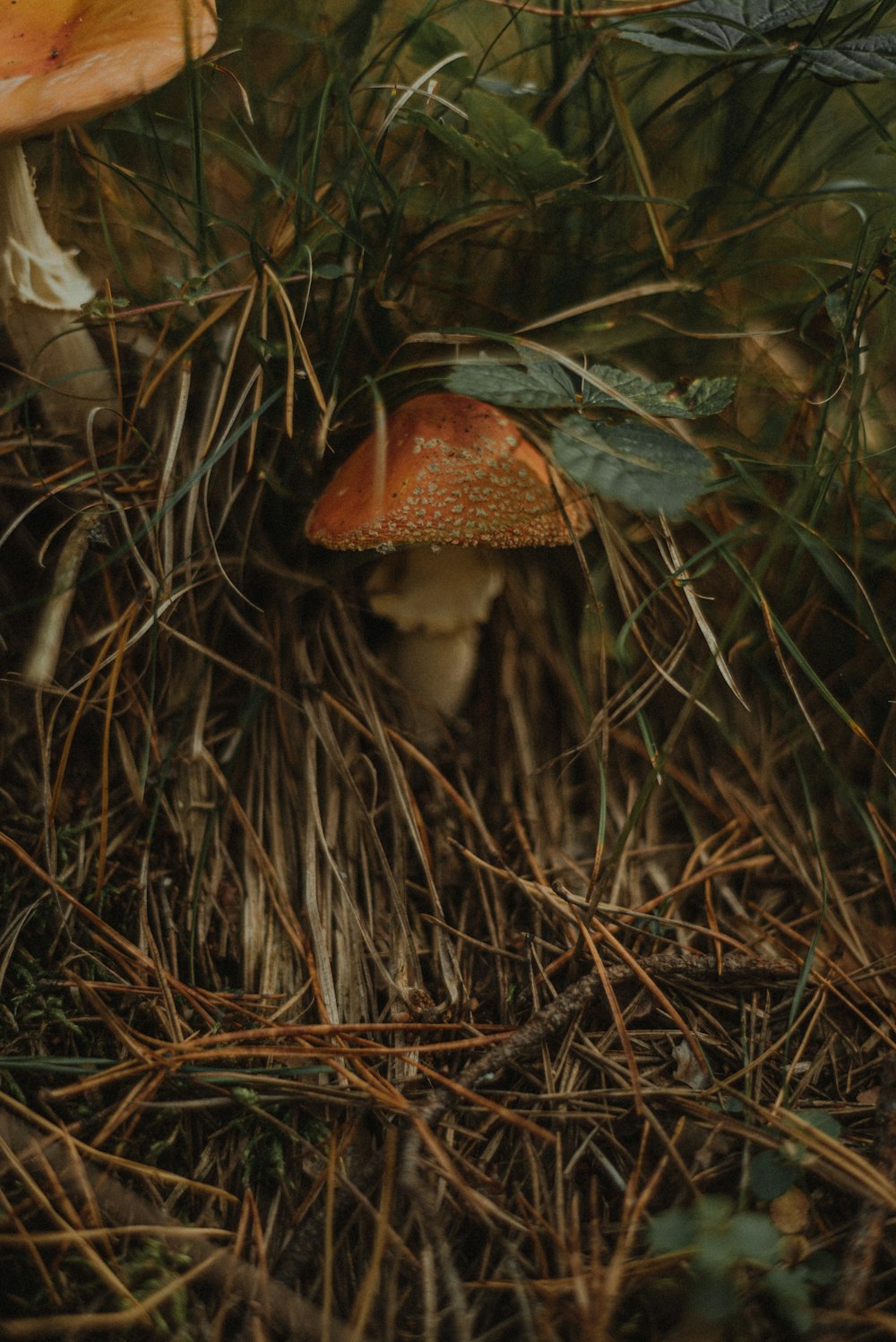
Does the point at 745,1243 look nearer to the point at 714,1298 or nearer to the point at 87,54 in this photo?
the point at 714,1298

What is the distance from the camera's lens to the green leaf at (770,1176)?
107 centimetres

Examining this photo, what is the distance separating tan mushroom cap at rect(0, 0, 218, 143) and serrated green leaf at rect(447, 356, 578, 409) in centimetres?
63

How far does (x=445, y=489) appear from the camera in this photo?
1430mm

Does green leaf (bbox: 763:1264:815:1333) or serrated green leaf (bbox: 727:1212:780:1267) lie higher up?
serrated green leaf (bbox: 727:1212:780:1267)

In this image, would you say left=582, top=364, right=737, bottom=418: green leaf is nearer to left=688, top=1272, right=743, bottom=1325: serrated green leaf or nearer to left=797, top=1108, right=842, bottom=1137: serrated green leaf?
left=797, top=1108, right=842, bottom=1137: serrated green leaf

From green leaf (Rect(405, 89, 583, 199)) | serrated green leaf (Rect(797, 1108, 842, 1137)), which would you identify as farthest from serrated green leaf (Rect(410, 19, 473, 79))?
serrated green leaf (Rect(797, 1108, 842, 1137))

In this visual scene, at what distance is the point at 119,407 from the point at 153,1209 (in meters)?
1.36

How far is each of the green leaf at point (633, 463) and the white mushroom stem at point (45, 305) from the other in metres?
0.93

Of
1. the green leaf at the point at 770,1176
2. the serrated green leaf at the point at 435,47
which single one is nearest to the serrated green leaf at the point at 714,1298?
the green leaf at the point at 770,1176

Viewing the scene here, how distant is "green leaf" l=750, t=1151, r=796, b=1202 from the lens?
3.50ft

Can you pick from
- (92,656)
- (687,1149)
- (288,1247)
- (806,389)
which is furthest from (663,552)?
(288,1247)

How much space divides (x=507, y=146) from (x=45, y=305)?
0.93m

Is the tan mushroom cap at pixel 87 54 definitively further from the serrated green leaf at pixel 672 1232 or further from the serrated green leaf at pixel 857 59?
the serrated green leaf at pixel 672 1232

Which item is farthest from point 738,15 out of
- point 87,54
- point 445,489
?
point 87,54
